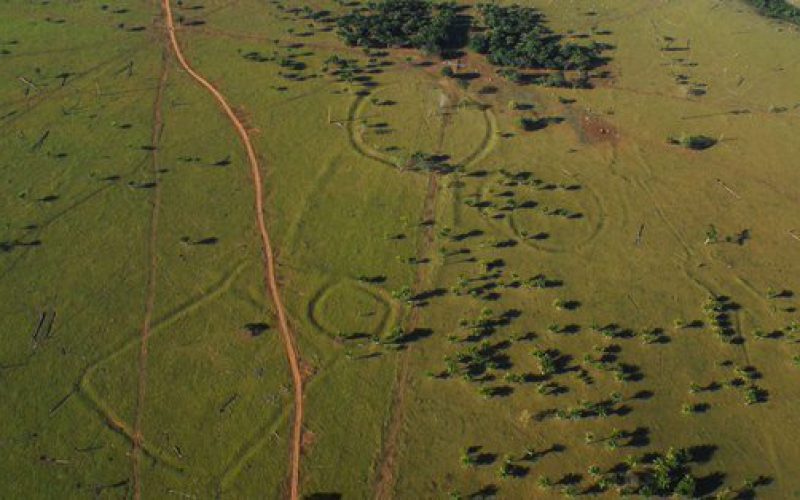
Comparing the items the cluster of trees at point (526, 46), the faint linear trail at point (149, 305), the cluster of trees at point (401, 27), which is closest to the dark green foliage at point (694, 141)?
the cluster of trees at point (526, 46)

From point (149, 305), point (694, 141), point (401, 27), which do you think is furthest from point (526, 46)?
point (149, 305)

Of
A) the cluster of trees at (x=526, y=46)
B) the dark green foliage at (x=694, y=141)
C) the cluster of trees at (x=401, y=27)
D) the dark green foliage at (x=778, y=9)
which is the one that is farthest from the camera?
the dark green foliage at (x=778, y=9)

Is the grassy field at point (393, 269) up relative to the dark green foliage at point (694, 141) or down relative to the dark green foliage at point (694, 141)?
down

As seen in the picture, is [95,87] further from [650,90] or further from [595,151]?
[650,90]

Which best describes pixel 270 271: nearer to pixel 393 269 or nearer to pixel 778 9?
pixel 393 269

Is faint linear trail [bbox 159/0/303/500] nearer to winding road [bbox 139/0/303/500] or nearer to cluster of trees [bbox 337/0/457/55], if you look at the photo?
winding road [bbox 139/0/303/500]

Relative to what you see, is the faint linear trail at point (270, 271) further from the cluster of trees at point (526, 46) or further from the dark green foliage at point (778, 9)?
the dark green foliage at point (778, 9)

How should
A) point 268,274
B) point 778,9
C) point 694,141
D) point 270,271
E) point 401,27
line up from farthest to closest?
point 778,9
point 401,27
point 694,141
point 270,271
point 268,274
